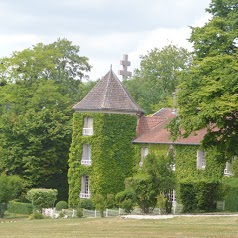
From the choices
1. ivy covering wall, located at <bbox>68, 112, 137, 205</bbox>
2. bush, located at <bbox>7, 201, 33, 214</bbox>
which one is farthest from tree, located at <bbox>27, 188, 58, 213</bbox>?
ivy covering wall, located at <bbox>68, 112, 137, 205</bbox>

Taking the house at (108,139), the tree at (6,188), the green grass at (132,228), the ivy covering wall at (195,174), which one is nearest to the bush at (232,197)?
the ivy covering wall at (195,174)

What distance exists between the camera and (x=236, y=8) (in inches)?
1458

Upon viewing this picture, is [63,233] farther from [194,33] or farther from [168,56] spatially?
[168,56]

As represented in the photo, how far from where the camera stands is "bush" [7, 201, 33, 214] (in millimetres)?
53425

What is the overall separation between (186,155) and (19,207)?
14.6m

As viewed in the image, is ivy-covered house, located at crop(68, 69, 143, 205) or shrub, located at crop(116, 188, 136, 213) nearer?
shrub, located at crop(116, 188, 136, 213)

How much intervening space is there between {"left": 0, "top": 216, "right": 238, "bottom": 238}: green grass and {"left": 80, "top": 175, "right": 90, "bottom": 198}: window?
17472 mm

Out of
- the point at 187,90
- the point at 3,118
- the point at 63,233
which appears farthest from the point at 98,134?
the point at 63,233

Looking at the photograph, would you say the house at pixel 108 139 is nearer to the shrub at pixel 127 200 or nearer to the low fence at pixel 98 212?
the low fence at pixel 98 212

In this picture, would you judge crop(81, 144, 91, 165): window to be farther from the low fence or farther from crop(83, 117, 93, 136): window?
the low fence

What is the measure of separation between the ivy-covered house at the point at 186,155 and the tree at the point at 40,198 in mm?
7497

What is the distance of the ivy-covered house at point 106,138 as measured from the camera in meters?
52.3

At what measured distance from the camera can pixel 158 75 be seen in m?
78.9

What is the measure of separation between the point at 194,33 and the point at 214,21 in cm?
146
